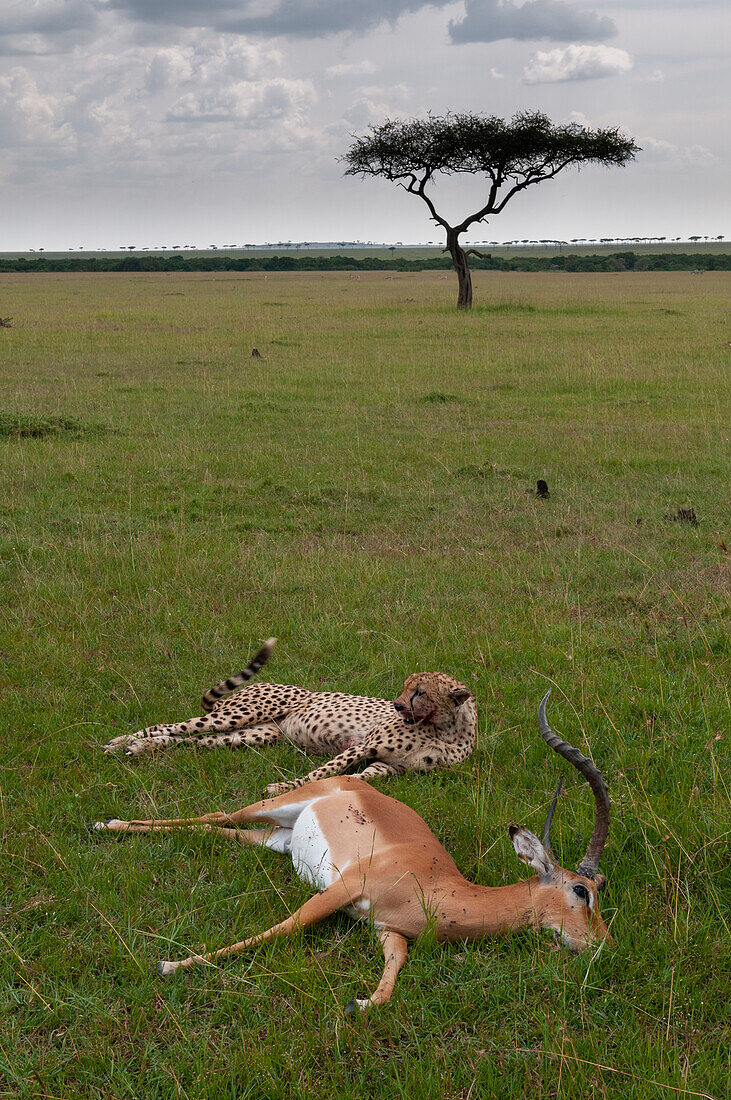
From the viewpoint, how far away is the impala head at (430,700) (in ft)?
15.8

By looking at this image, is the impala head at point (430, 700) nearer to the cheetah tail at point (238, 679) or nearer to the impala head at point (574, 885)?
the cheetah tail at point (238, 679)

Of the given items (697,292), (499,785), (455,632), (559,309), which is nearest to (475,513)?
(455,632)

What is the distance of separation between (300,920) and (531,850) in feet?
2.75

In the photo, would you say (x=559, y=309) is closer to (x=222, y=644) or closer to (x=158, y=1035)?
(x=222, y=644)

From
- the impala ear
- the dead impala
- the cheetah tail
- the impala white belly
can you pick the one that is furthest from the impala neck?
the cheetah tail

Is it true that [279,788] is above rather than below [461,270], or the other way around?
below

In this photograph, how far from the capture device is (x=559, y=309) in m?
34.4

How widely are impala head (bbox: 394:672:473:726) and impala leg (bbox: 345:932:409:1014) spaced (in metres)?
1.51

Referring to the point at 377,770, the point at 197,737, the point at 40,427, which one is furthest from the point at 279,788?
the point at 40,427

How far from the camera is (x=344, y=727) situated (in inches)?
196

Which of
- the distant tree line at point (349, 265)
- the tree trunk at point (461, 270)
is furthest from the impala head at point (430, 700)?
the distant tree line at point (349, 265)

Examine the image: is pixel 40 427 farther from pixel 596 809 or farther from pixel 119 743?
pixel 596 809

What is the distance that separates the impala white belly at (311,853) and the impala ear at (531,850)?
2.27ft

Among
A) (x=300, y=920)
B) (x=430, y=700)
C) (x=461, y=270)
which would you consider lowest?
(x=300, y=920)
